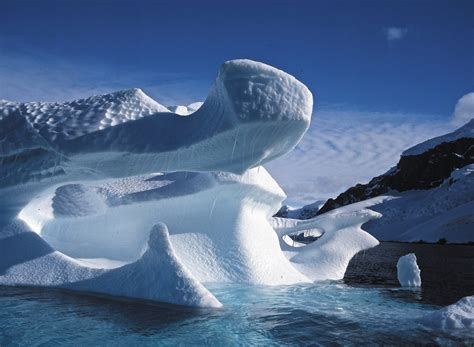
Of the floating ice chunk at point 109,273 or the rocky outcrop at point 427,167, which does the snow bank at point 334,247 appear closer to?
the floating ice chunk at point 109,273

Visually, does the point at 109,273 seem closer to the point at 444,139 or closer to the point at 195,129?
the point at 195,129

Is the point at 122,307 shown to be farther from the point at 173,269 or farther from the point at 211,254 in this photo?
the point at 211,254

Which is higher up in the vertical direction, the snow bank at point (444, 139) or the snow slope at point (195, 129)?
the snow bank at point (444, 139)

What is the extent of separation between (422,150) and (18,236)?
121 m

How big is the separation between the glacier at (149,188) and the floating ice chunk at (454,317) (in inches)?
152

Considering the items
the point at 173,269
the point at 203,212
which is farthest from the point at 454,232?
the point at 173,269

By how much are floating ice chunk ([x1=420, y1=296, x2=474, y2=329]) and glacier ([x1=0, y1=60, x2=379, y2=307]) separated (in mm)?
3856

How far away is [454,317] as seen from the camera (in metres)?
7.33

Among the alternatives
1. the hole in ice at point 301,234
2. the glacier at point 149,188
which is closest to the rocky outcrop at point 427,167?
the hole in ice at point 301,234

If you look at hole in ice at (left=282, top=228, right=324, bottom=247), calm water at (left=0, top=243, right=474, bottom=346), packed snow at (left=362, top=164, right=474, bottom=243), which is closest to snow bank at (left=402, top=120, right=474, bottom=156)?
packed snow at (left=362, top=164, right=474, bottom=243)

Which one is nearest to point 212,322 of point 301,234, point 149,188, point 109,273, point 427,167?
point 109,273

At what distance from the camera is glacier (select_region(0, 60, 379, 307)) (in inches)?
359

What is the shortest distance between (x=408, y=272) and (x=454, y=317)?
25.5 ft

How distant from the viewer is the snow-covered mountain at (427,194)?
65312 mm
